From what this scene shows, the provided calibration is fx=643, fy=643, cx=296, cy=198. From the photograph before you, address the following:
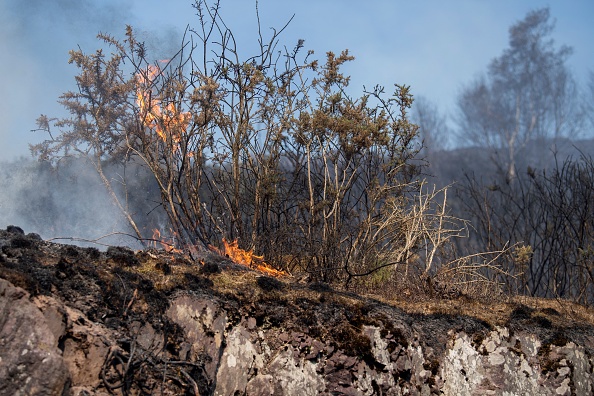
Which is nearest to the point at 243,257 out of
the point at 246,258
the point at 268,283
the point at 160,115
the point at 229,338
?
the point at 246,258

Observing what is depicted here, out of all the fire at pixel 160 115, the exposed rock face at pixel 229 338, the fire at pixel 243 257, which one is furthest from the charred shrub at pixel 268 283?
the fire at pixel 160 115

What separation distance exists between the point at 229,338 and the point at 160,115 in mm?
3027

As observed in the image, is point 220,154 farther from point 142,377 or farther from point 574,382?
point 574,382

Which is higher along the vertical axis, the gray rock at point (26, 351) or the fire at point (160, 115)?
the fire at point (160, 115)

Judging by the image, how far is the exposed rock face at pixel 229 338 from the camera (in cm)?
473

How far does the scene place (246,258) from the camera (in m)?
7.29

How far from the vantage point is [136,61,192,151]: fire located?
24.4 feet

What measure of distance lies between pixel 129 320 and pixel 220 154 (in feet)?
10.9

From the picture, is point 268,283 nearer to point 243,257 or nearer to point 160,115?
point 243,257

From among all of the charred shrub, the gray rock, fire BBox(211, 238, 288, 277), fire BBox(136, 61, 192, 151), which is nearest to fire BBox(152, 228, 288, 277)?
fire BBox(211, 238, 288, 277)

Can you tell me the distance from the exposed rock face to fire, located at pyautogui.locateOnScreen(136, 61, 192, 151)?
162cm

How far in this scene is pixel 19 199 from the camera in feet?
27.5

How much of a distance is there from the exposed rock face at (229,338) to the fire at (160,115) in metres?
1.62

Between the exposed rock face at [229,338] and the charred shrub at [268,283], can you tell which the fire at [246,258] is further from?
the charred shrub at [268,283]
